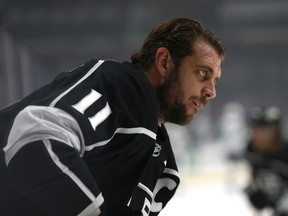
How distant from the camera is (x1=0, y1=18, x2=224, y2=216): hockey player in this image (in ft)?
3.00

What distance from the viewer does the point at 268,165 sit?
10.9 ft

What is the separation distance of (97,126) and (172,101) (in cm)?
24

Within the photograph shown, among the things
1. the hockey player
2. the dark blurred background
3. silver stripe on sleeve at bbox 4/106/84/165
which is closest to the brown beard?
the hockey player

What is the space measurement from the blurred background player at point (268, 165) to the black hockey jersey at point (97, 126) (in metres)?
2.04

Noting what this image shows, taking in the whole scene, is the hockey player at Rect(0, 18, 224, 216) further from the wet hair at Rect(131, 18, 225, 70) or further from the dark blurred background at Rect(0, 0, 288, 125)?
the dark blurred background at Rect(0, 0, 288, 125)

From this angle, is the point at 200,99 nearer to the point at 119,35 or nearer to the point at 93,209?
the point at 93,209

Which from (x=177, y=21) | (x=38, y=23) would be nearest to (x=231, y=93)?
(x=38, y=23)

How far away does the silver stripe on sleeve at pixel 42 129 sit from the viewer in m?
0.91

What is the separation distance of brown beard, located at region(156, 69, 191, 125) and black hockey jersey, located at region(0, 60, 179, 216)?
0.25ft

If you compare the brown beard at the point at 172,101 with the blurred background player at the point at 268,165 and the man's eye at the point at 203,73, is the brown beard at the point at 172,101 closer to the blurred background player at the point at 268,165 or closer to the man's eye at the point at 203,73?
the man's eye at the point at 203,73

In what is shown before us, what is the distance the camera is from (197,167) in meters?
7.57

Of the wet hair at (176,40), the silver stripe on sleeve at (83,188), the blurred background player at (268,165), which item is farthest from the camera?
the blurred background player at (268,165)

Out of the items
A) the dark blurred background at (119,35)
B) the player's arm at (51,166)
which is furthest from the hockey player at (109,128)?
the dark blurred background at (119,35)

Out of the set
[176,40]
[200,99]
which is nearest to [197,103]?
[200,99]
